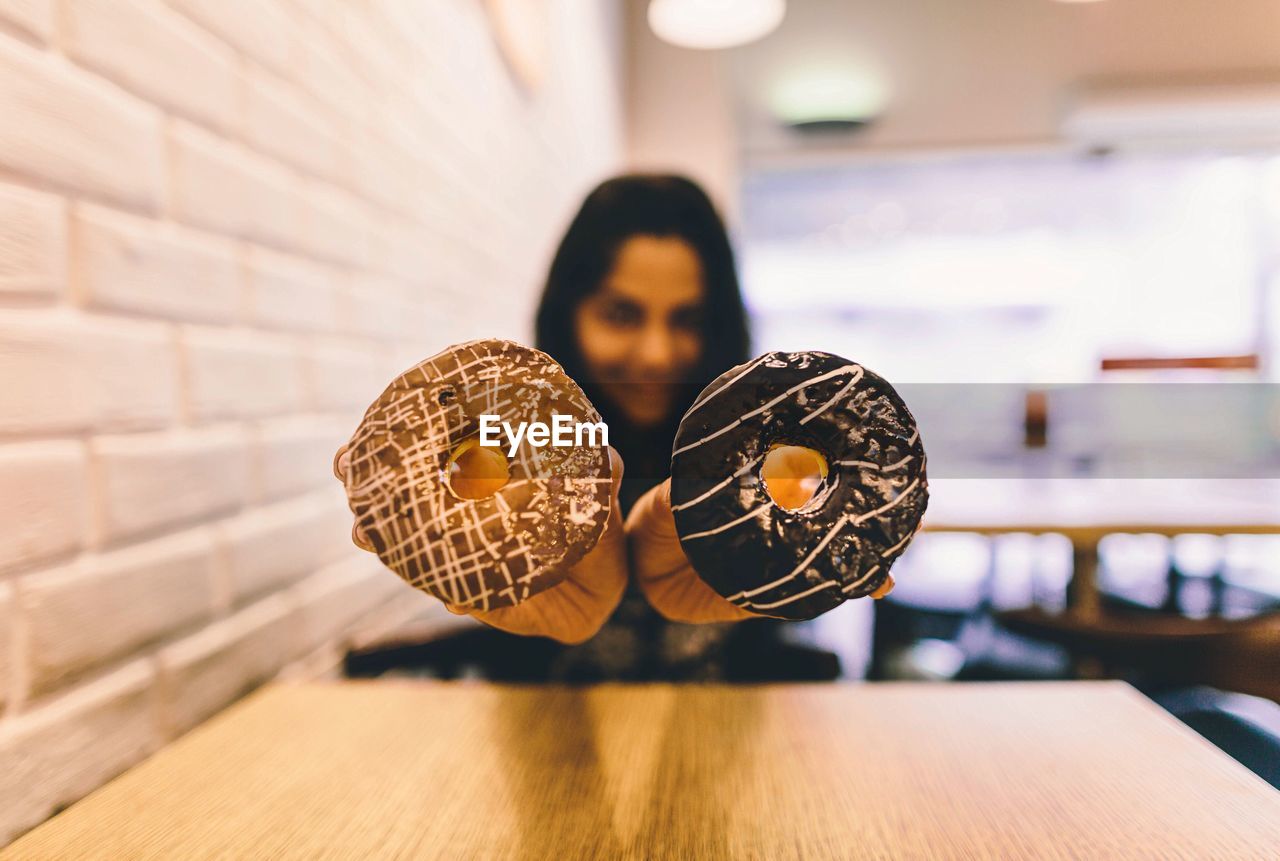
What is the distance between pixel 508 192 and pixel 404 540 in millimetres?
1229

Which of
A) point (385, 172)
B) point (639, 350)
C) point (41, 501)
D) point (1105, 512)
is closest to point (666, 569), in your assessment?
point (639, 350)

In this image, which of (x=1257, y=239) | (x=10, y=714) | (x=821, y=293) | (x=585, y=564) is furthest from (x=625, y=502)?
(x=821, y=293)

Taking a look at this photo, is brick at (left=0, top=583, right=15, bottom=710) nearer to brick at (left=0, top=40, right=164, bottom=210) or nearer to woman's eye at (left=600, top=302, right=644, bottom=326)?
brick at (left=0, top=40, right=164, bottom=210)

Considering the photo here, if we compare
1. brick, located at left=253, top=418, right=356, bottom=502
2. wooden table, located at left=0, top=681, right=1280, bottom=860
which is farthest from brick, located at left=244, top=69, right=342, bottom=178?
wooden table, located at left=0, top=681, right=1280, bottom=860

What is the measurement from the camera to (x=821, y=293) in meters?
3.65

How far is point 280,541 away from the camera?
2.04 feet

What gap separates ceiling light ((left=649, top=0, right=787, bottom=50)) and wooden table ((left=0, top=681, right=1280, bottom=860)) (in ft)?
5.29

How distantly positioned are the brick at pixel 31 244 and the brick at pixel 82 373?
15 mm

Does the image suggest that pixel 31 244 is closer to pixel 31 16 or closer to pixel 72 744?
pixel 31 16

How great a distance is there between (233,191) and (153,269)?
116mm

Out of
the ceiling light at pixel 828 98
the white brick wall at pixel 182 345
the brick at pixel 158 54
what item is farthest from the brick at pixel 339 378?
the ceiling light at pixel 828 98

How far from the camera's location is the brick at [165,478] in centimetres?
44

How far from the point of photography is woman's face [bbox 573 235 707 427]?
0.87 ft

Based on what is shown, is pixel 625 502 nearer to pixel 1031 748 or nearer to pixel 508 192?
pixel 1031 748
